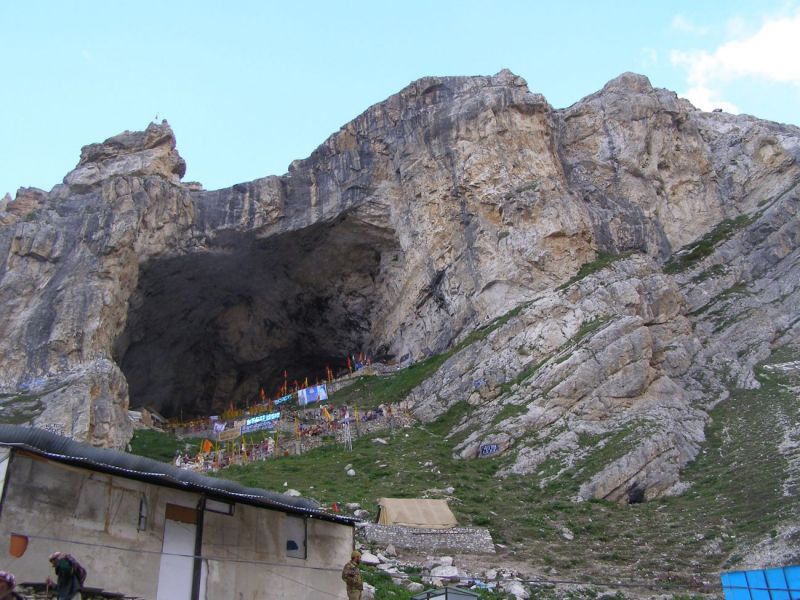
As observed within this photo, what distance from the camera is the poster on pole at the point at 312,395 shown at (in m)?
49.8

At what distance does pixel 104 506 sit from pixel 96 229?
43.0 meters

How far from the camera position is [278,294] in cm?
5847

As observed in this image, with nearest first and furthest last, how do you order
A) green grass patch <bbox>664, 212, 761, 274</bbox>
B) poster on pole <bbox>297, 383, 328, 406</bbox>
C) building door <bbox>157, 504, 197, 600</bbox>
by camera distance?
building door <bbox>157, 504, 197, 600</bbox>
poster on pole <bbox>297, 383, 328, 406</bbox>
green grass patch <bbox>664, 212, 761, 274</bbox>

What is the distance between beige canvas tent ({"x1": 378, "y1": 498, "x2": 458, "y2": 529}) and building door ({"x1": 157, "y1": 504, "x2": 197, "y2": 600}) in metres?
11.7

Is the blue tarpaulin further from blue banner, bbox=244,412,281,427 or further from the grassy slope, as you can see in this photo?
blue banner, bbox=244,412,281,427

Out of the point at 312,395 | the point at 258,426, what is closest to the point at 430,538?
the point at 258,426

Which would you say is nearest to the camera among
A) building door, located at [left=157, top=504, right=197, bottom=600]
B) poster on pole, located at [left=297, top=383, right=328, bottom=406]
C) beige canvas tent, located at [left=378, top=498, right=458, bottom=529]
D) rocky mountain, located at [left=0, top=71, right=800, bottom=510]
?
building door, located at [left=157, top=504, right=197, bottom=600]

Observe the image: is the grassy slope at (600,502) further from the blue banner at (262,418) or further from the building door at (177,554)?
the building door at (177,554)

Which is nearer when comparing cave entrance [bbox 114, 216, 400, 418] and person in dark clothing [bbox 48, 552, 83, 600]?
person in dark clothing [bbox 48, 552, 83, 600]

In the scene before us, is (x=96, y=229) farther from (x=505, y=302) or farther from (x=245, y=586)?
(x=245, y=586)

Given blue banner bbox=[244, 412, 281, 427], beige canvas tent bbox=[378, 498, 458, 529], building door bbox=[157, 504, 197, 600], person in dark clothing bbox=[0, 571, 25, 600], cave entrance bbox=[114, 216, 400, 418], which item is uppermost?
cave entrance bbox=[114, 216, 400, 418]

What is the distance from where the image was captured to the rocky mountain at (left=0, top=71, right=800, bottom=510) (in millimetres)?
39969

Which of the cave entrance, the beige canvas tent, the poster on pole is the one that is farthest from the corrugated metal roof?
the cave entrance

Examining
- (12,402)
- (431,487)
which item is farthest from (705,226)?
(12,402)
